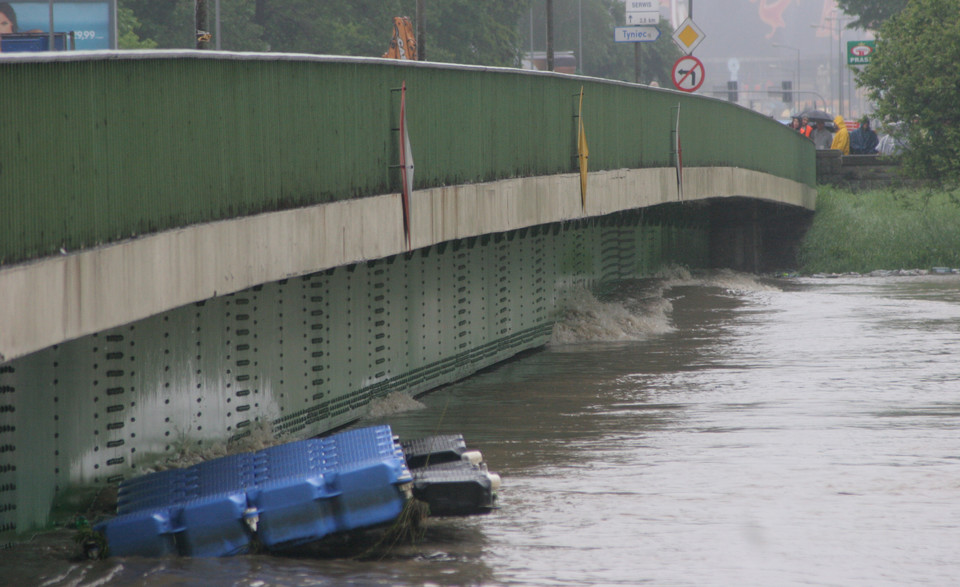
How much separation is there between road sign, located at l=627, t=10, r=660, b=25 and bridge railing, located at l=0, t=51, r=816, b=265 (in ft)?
69.3

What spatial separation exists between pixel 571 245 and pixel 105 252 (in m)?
14.3

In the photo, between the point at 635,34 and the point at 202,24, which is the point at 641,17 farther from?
the point at 202,24

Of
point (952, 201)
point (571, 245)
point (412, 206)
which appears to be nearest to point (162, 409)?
point (412, 206)

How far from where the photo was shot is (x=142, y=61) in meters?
8.97

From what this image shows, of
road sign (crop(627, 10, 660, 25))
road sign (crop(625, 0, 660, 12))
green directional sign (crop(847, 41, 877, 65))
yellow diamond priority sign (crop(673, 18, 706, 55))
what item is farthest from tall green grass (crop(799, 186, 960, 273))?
yellow diamond priority sign (crop(673, 18, 706, 55))

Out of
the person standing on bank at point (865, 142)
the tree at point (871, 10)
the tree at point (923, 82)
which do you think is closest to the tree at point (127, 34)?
the tree at point (923, 82)

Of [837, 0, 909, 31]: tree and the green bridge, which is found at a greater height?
[837, 0, 909, 31]: tree

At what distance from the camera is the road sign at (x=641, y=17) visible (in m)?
39.8

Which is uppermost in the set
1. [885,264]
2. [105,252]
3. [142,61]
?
[142,61]

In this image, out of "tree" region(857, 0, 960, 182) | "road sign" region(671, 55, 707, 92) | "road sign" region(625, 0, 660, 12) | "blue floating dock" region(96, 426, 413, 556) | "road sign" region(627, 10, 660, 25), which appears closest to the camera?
"blue floating dock" region(96, 426, 413, 556)

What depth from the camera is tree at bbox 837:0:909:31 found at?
74062 mm

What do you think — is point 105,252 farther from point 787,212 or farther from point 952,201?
point 952,201

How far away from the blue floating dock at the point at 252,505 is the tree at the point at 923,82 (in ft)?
99.3

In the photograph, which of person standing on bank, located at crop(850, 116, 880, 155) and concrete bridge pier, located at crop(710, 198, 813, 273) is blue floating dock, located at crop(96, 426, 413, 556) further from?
person standing on bank, located at crop(850, 116, 880, 155)
